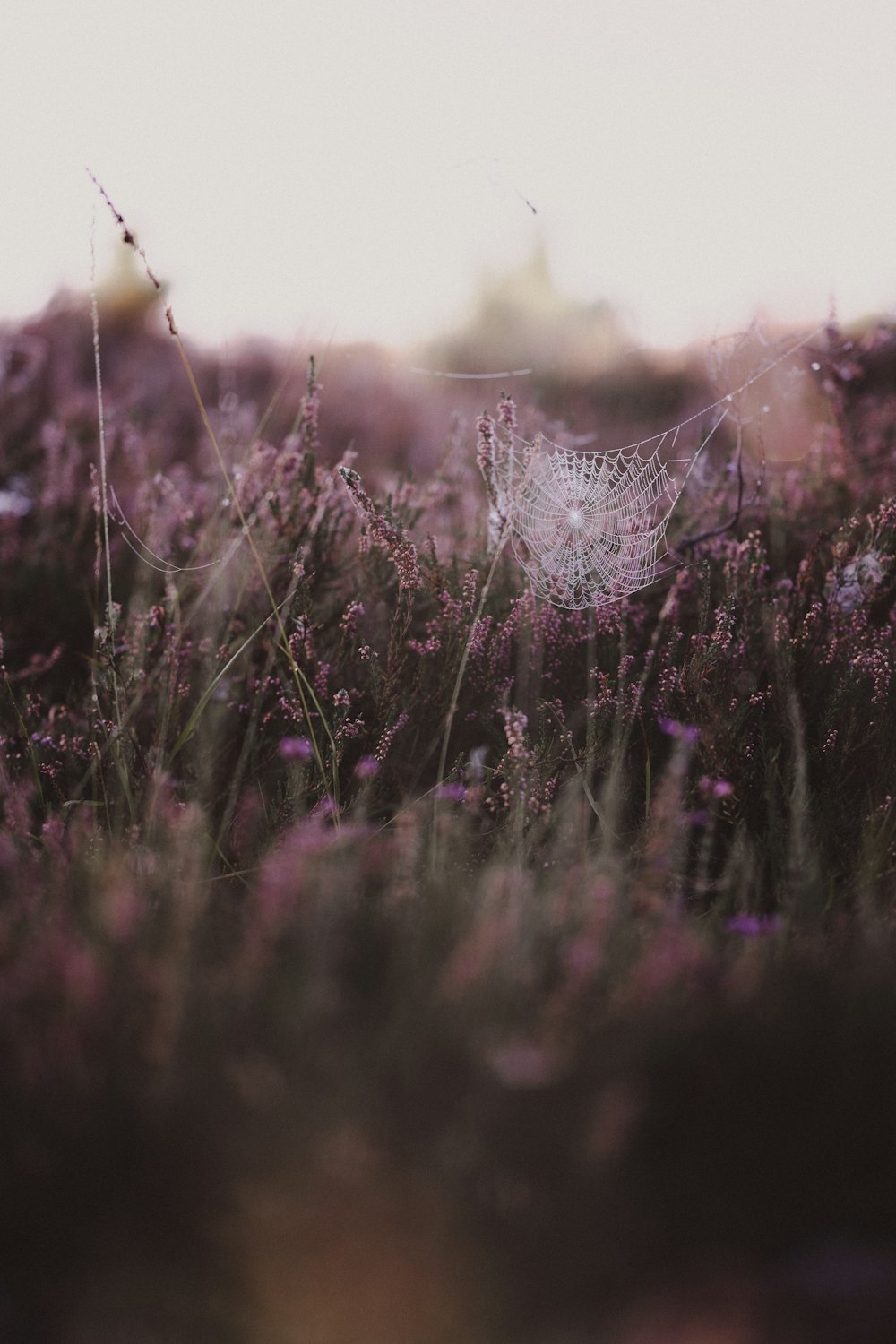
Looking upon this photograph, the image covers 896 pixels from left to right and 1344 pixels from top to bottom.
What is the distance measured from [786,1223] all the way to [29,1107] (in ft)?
2.85

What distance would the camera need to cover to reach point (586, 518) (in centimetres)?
341

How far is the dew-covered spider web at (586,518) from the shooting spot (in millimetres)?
Answer: 2699

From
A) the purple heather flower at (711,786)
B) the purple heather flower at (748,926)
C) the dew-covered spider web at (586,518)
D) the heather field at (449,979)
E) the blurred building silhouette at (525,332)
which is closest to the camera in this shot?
the heather field at (449,979)

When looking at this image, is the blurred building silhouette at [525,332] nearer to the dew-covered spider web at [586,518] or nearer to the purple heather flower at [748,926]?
the dew-covered spider web at [586,518]

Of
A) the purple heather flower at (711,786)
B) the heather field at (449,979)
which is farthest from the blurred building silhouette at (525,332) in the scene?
the purple heather flower at (711,786)

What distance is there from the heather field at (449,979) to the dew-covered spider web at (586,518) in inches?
7.5

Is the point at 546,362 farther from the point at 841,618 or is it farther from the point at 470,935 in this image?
the point at 470,935

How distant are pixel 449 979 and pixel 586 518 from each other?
2.51 metres

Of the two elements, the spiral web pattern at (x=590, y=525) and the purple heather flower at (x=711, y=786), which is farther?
the spiral web pattern at (x=590, y=525)

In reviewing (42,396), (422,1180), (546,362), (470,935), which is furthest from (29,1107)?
(546,362)

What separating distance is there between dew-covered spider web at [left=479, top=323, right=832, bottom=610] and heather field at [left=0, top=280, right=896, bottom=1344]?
0.19 meters

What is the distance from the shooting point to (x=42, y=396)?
6309 mm

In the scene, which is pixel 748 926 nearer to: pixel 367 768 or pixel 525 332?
pixel 367 768

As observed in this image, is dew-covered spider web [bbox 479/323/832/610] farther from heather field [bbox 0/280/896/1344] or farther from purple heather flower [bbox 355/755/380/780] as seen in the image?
purple heather flower [bbox 355/755/380/780]
